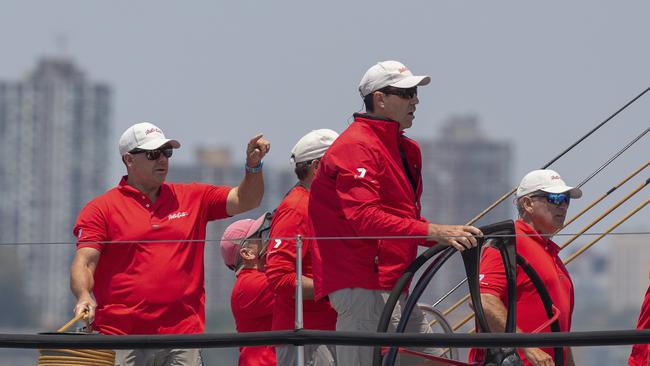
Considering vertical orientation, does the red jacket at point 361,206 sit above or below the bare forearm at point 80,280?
above

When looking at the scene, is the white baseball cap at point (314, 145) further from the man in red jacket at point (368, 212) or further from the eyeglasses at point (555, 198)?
the eyeglasses at point (555, 198)

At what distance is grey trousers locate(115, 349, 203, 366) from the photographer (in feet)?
27.7

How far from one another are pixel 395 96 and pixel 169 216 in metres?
1.37

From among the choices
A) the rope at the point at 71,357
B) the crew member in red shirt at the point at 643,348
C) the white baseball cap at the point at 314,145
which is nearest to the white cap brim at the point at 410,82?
the white baseball cap at the point at 314,145

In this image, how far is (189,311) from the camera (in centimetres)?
877

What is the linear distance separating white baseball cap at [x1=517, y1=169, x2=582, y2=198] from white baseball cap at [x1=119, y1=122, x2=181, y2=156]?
5.46 ft

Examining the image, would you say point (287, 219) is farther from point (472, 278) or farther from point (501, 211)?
point (501, 211)

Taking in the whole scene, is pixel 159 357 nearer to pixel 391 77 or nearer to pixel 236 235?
pixel 236 235

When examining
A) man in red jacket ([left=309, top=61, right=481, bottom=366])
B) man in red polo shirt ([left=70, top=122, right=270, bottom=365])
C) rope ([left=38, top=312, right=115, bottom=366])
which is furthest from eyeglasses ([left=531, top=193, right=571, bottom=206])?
rope ([left=38, top=312, right=115, bottom=366])

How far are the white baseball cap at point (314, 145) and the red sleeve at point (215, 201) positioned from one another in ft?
1.51

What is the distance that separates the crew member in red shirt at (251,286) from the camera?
905 centimetres

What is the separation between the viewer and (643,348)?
8.46 meters

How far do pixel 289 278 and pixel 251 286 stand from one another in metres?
0.71

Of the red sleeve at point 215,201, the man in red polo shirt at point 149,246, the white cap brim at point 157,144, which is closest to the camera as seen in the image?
the man in red polo shirt at point 149,246
